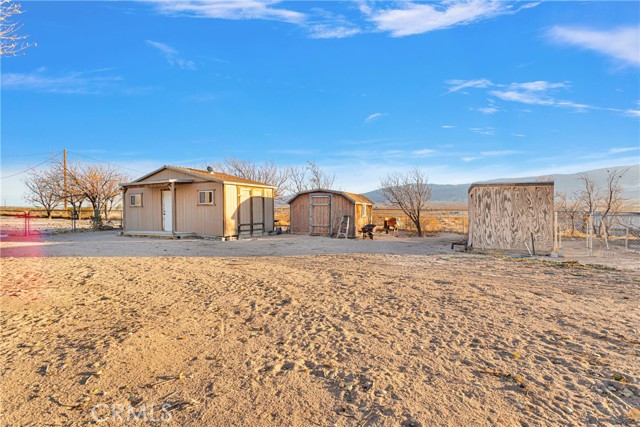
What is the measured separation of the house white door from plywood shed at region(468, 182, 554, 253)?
44.6 feet

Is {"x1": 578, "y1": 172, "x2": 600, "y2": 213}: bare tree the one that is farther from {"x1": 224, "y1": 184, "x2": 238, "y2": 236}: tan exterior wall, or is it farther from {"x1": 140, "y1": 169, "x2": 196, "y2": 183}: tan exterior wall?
{"x1": 140, "y1": 169, "x2": 196, "y2": 183}: tan exterior wall

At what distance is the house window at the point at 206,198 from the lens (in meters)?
15.9

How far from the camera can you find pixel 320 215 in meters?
18.3

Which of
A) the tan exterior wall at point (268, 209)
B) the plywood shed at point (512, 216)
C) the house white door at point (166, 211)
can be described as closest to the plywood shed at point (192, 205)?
the house white door at point (166, 211)

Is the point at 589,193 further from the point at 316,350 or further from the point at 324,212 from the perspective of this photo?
the point at 316,350

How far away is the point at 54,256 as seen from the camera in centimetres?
947

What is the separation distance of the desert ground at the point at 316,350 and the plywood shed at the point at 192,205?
9.05m

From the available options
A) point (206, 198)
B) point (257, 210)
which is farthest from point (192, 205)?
point (257, 210)

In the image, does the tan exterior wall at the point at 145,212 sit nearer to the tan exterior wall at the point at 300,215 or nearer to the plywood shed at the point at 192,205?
the plywood shed at the point at 192,205

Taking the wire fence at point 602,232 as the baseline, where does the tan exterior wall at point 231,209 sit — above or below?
above

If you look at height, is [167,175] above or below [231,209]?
above

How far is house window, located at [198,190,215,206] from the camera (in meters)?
15.9

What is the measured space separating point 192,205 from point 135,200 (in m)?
3.87

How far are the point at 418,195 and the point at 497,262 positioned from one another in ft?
37.0
